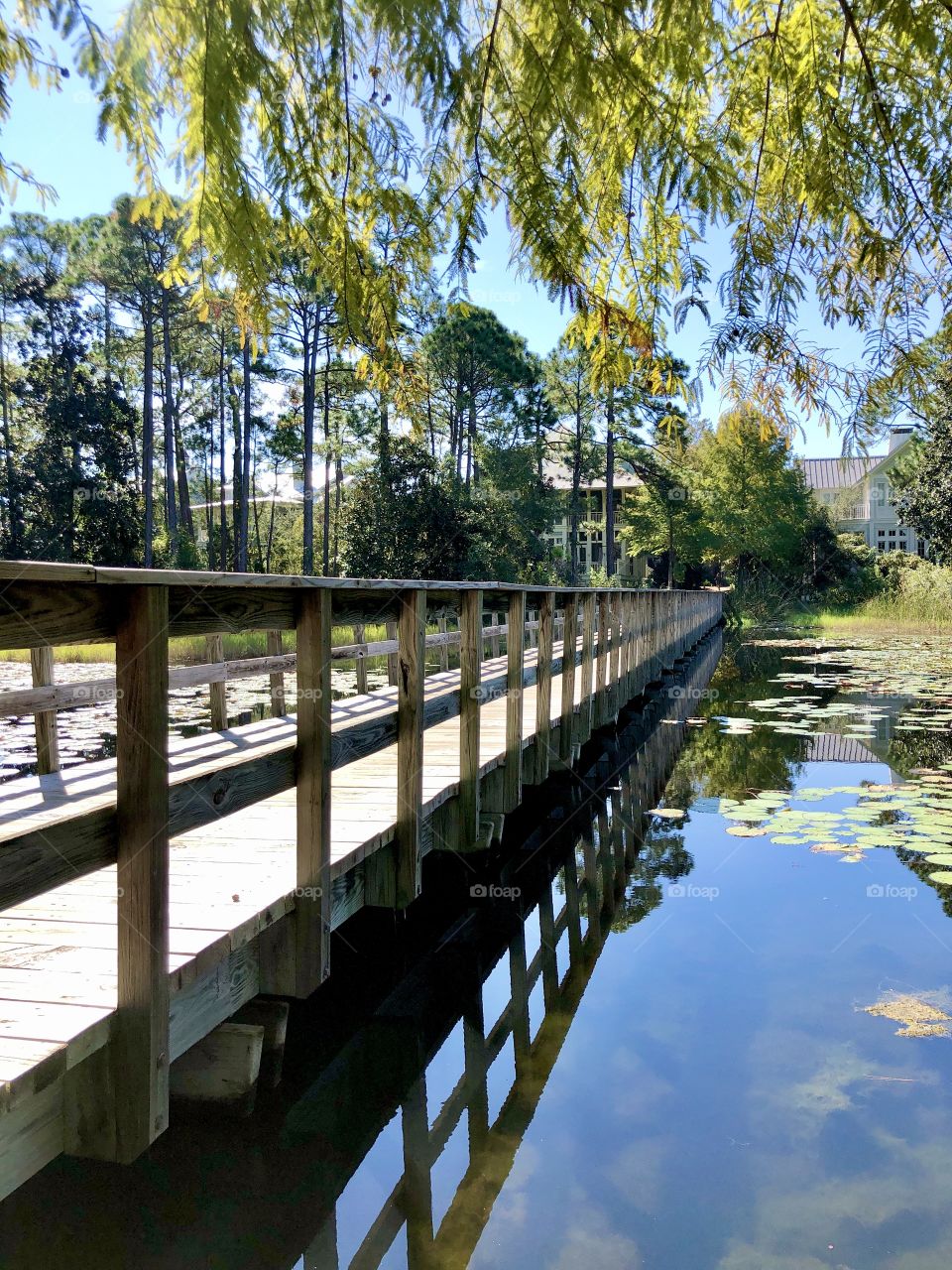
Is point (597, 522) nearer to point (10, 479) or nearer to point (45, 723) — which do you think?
point (10, 479)

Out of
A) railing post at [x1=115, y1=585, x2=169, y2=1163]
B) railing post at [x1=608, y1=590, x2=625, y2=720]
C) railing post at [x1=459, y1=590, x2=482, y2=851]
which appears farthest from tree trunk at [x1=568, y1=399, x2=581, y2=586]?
railing post at [x1=115, y1=585, x2=169, y2=1163]

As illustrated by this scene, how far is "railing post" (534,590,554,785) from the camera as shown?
21.9 feet

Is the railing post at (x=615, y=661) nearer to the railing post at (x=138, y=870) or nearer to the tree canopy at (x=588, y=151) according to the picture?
the tree canopy at (x=588, y=151)

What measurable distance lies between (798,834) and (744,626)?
102 feet

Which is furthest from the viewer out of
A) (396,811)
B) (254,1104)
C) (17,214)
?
(17,214)

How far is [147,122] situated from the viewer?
3109 millimetres

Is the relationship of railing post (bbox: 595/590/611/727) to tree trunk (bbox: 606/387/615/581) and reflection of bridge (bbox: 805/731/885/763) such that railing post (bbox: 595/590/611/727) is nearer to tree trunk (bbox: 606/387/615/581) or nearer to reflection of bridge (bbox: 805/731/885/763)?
reflection of bridge (bbox: 805/731/885/763)

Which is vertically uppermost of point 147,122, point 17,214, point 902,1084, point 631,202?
point 17,214

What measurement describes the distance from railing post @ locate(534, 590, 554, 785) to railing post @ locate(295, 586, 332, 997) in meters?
3.56

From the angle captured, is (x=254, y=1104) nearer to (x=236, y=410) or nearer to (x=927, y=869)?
(x=927, y=869)

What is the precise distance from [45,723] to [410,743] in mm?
2562

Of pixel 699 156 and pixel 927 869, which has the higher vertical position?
pixel 699 156

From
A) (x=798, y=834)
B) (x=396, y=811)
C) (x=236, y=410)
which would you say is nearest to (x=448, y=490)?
(x=236, y=410)

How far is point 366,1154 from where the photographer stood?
315 cm
